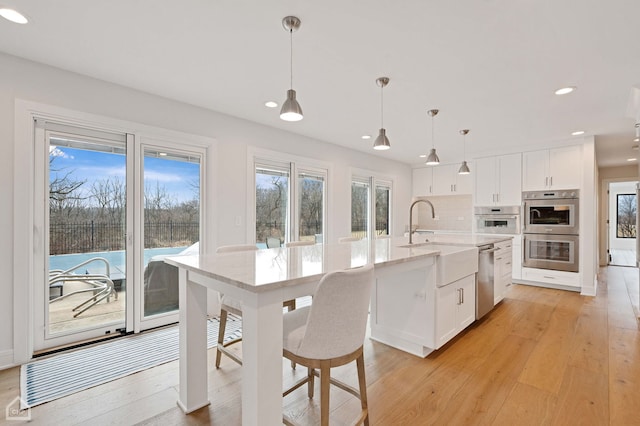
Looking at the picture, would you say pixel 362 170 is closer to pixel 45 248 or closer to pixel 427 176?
pixel 427 176

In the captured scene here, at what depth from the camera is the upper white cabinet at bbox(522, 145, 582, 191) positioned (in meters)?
4.59

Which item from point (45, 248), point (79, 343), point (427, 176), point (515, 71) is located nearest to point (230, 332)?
point (79, 343)

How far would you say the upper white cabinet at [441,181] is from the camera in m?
6.16

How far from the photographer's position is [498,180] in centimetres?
535

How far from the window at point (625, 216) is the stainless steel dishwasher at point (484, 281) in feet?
31.2

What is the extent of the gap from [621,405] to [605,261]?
724 cm

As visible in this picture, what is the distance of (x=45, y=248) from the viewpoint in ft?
8.11

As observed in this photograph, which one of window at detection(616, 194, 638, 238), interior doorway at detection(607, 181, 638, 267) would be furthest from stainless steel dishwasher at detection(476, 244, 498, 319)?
window at detection(616, 194, 638, 238)

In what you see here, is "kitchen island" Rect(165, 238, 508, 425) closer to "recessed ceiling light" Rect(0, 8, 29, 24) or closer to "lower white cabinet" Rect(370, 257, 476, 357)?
"lower white cabinet" Rect(370, 257, 476, 357)

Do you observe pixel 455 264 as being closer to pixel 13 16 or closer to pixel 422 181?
pixel 13 16

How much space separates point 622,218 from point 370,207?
958cm

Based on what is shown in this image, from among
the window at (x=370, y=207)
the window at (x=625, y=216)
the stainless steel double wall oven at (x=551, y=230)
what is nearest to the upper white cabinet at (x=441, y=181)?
the window at (x=370, y=207)

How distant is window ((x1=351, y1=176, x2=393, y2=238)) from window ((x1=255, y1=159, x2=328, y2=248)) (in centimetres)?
89

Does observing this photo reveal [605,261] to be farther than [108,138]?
Yes
